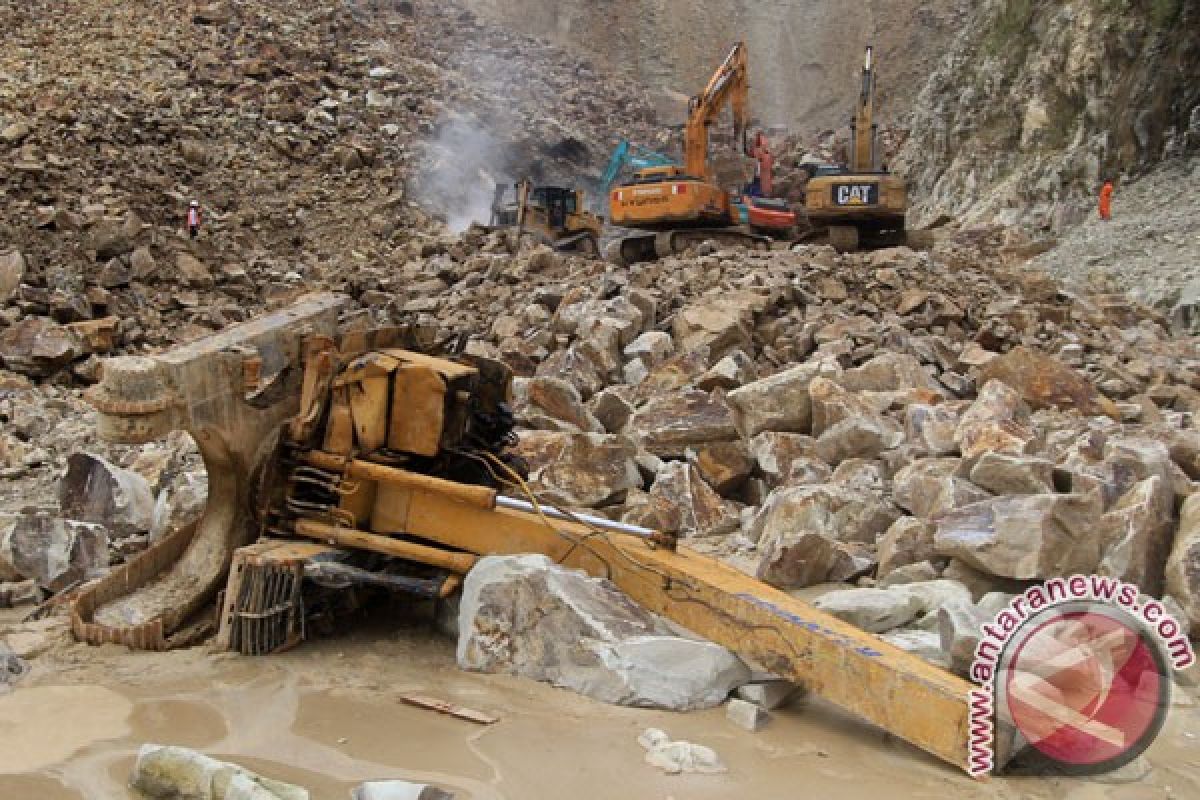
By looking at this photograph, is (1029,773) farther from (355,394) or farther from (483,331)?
(483,331)

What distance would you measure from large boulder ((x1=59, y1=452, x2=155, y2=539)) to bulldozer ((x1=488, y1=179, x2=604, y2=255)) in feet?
36.2

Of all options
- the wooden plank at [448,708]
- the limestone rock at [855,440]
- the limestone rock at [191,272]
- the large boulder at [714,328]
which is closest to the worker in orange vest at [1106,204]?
the large boulder at [714,328]

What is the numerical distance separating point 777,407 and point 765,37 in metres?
32.7

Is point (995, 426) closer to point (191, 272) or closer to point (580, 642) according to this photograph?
point (580, 642)

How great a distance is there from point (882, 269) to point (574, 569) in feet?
22.7

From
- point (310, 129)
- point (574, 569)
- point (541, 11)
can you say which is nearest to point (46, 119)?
point (310, 129)

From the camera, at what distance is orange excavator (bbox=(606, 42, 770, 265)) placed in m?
14.1

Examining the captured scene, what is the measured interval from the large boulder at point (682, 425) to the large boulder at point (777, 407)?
20cm

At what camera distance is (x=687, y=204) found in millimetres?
13961

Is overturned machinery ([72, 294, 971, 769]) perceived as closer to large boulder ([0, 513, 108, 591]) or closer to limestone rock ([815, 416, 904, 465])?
large boulder ([0, 513, 108, 591])

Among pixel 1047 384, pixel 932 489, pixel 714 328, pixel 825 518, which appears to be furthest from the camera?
pixel 714 328

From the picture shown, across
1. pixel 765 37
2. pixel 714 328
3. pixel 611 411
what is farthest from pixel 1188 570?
pixel 765 37

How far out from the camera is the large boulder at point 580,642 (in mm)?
3125

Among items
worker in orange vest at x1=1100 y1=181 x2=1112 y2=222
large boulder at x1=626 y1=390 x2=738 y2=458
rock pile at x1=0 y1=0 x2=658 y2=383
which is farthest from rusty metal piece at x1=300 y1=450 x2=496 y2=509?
worker in orange vest at x1=1100 y1=181 x2=1112 y2=222
